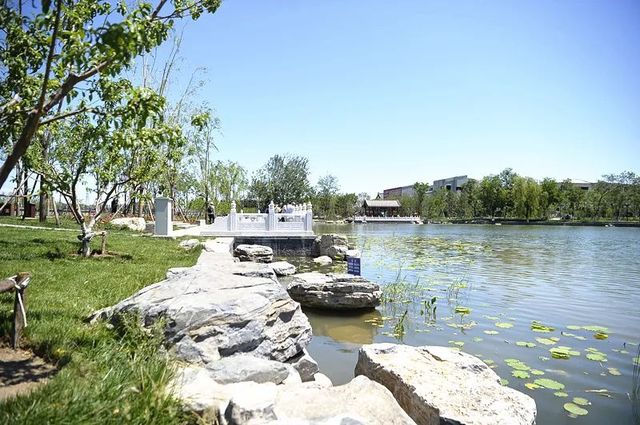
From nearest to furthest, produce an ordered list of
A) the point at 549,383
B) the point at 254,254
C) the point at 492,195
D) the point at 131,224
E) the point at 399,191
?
the point at 549,383, the point at 254,254, the point at 131,224, the point at 492,195, the point at 399,191

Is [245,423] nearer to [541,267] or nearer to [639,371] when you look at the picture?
[639,371]

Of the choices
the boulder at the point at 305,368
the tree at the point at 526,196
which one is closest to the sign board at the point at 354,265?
the boulder at the point at 305,368

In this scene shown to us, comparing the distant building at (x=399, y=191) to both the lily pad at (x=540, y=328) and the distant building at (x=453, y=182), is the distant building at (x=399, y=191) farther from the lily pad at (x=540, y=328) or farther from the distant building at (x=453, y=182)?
the lily pad at (x=540, y=328)

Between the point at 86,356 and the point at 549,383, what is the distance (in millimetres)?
5687

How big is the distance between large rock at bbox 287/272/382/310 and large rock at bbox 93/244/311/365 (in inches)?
152

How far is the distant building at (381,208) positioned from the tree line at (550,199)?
16.7 m

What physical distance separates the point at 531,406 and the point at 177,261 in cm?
920

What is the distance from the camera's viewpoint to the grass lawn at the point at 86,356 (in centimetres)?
282

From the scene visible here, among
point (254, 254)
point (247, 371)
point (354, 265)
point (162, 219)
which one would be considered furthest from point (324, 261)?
point (247, 371)

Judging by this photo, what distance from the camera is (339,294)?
1029 cm

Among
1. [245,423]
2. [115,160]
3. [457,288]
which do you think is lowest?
[457,288]

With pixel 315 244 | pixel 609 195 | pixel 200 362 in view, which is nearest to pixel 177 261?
pixel 200 362

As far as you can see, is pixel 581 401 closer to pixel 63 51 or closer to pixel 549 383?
pixel 549 383

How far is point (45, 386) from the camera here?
309 centimetres
